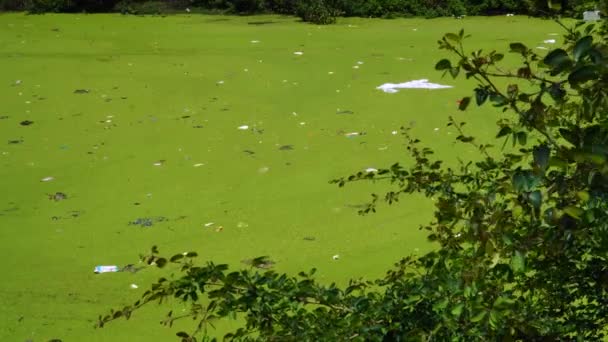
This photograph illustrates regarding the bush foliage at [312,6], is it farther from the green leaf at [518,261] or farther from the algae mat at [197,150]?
the green leaf at [518,261]

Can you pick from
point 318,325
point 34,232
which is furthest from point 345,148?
point 318,325

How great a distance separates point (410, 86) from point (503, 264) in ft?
9.53

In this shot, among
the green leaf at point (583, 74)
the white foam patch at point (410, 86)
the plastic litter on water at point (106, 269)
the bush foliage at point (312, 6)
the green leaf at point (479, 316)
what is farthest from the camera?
the bush foliage at point (312, 6)

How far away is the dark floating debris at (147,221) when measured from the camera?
8.81 feet

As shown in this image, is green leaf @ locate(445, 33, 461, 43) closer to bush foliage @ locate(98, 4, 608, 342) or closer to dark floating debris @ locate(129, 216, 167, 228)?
bush foliage @ locate(98, 4, 608, 342)

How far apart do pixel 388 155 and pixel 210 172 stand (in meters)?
0.64

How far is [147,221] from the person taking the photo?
271cm

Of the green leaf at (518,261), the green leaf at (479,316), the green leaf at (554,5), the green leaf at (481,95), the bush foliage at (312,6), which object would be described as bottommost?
the bush foliage at (312,6)

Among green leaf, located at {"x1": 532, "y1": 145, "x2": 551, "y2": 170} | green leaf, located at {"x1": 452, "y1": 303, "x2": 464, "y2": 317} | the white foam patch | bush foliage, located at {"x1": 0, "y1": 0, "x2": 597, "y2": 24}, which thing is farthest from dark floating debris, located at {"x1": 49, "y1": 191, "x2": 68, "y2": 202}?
bush foliage, located at {"x1": 0, "y1": 0, "x2": 597, "y2": 24}

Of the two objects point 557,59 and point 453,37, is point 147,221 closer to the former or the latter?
point 453,37

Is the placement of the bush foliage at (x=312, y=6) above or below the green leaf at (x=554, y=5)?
below

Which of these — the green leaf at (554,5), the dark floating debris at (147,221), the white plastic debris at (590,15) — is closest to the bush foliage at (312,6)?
the dark floating debris at (147,221)

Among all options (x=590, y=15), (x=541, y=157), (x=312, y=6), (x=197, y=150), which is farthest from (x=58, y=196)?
(x=312, y=6)

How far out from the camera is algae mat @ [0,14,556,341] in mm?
2402
